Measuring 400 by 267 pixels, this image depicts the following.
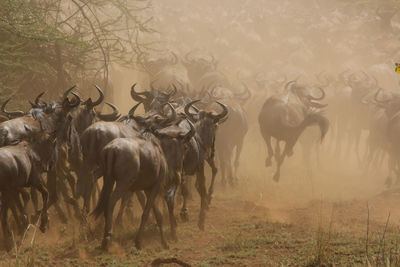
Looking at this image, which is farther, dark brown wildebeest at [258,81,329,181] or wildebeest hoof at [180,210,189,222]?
dark brown wildebeest at [258,81,329,181]

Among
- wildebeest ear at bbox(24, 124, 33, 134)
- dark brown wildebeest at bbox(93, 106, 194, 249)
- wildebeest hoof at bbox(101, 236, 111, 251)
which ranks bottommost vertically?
wildebeest hoof at bbox(101, 236, 111, 251)

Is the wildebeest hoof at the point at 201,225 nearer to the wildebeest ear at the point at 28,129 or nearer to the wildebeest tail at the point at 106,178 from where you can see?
the wildebeest tail at the point at 106,178

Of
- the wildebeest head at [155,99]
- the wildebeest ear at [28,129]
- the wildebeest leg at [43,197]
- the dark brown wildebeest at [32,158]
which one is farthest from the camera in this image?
the wildebeest head at [155,99]

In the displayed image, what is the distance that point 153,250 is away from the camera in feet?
23.8

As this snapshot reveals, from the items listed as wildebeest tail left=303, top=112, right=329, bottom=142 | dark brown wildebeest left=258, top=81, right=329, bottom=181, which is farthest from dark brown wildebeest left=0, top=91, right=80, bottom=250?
wildebeest tail left=303, top=112, right=329, bottom=142

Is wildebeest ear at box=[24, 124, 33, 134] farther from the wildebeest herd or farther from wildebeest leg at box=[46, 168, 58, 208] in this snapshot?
wildebeest leg at box=[46, 168, 58, 208]

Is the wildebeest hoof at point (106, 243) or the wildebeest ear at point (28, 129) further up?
the wildebeest ear at point (28, 129)

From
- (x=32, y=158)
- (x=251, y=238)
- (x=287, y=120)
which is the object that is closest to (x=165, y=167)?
(x=251, y=238)

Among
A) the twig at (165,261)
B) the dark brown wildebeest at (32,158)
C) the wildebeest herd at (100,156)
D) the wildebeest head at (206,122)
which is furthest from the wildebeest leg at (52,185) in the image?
the wildebeest head at (206,122)

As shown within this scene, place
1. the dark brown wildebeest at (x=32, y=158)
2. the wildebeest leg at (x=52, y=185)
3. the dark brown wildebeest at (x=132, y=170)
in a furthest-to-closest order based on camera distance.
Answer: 1. the wildebeest leg at (x=52, y=185)
2. the dark brown wildebeest at (x=132, y=170)
3. the dark brown wildebeest at (x=32, y=158)

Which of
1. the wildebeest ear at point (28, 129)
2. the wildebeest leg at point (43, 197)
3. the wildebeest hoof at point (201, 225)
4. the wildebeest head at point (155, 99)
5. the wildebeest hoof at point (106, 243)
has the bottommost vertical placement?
the wildebeest hoof at point (201, 225)

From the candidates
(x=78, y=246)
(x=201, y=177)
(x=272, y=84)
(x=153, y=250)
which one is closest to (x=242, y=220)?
(x=201, y=177)

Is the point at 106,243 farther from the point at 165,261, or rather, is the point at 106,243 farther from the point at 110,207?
the point at 165,261

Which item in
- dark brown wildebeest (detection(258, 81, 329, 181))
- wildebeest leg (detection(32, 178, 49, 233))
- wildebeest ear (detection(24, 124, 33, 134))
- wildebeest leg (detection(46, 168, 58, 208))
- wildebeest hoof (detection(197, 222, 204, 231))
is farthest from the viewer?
dark brown wildebeest (detection(258, 81, 329, 181))
